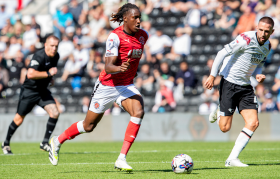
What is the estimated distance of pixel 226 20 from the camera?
58.9 ft

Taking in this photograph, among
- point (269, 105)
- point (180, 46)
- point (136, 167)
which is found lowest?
point (136, 167)

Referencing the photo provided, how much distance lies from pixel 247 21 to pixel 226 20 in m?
1.47

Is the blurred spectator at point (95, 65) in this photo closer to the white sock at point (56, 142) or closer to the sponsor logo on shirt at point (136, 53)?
the white sock at point (56, 142)

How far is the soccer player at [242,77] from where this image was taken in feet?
23.7

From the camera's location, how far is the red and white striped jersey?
6.72 metres

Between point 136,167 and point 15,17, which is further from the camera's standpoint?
point 15,17

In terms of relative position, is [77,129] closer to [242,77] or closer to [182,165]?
[182,165]

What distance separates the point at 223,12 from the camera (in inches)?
713

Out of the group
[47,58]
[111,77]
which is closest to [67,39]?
[47,58]

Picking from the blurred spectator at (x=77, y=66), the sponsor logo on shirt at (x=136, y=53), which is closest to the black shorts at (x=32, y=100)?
the sponsor logo on shirt at (x=136, y=53)

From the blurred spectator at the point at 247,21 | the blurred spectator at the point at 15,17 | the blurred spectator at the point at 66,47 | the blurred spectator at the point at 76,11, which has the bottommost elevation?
the blurred spectator at the point at 66,47

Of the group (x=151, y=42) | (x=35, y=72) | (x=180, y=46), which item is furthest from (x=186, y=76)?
(x=35, y=72)

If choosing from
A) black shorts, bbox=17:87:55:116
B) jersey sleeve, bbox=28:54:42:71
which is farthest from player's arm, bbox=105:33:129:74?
black shorts, bbox=17:87:55:116

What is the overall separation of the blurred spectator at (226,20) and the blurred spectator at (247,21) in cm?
74
